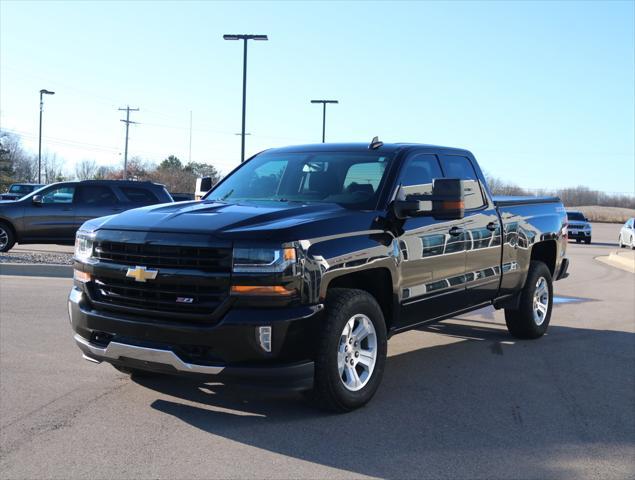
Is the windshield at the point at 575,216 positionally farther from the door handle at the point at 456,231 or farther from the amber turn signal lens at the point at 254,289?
the amber turn signal lens at the point at 254,289

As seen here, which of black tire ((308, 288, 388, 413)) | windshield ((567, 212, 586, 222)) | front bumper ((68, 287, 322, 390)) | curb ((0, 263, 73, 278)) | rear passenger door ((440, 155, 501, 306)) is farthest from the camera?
windshield ((567, 212, 586, 222))

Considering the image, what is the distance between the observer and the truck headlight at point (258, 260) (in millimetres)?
4367

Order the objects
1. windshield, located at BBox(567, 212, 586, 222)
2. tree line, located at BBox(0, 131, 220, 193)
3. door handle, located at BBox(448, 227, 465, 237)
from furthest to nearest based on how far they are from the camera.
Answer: tree line, located at BBox(0, 131, 220, 193) → windshield, located at BBox(567, 212, 586, 222) → door handle, located at BBox(448, 227, 465, 237)

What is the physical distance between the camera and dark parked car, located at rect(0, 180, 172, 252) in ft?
53.5

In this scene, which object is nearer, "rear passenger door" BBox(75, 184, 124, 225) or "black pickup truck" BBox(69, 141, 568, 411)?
"black pickup truck" BBox(69, 141, 568, 411)

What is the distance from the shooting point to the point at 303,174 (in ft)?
19.7

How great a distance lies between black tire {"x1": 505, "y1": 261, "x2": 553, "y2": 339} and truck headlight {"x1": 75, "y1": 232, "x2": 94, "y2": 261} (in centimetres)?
473

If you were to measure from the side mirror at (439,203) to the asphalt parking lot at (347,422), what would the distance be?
56.5 inches

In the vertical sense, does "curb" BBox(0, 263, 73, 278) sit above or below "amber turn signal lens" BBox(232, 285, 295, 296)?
below

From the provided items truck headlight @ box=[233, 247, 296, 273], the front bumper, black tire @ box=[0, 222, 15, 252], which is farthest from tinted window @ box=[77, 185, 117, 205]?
truck headlight @ box=[233, 247, 296, 273]

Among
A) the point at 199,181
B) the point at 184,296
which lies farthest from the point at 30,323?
the point at 184,296

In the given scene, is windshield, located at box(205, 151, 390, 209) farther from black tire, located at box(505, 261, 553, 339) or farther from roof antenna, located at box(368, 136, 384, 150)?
black tire, located at box(505, 261, 553, 339)

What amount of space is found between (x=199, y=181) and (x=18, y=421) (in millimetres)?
3124

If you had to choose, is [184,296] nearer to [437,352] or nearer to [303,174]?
[303,174]
